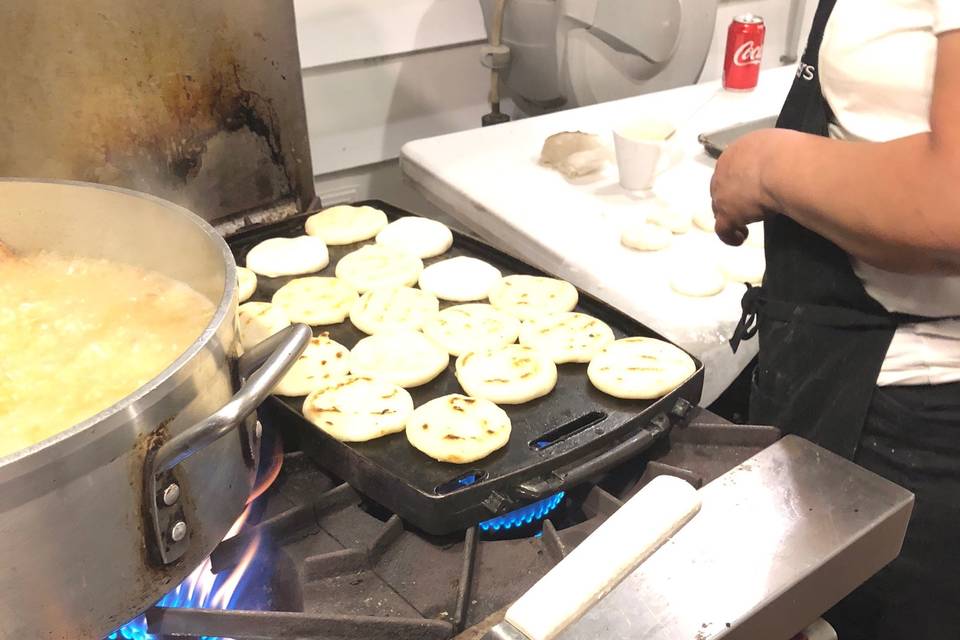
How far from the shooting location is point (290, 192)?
158 centimetres

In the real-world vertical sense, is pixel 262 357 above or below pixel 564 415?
above

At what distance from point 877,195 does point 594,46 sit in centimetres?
137

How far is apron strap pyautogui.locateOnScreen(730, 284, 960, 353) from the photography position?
3.52 feet

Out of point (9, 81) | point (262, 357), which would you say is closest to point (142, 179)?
point (9, 81)

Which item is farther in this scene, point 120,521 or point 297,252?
point 297,252

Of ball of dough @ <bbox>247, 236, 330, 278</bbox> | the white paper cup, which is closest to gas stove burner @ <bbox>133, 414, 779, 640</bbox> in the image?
ball of dough @ <bbox>247, 236, 330, 278</bbox>

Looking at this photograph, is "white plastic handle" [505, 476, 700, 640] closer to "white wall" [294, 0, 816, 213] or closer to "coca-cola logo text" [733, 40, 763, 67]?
"white wall" [294, 0, 816, 213]

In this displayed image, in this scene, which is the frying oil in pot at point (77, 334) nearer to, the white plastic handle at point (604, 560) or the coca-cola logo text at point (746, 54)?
the white plastic handle at point (604, 560)

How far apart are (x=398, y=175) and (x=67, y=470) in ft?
6.08

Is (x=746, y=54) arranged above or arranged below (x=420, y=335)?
above

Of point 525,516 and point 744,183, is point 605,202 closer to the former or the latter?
point 744,183

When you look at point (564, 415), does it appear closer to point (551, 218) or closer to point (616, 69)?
point (551, 218)

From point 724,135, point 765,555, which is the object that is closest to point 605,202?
point 724,135

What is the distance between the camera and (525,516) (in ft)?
3.41
